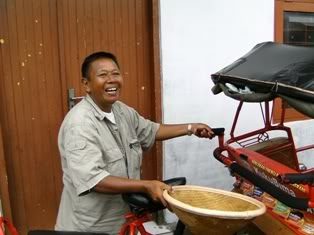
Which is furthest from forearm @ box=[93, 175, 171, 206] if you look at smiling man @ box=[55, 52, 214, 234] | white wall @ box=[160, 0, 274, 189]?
white wall @ box=[160, 0, 274, 189]

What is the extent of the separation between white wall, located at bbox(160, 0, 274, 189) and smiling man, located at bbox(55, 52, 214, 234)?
137cm

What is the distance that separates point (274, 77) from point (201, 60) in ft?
5.88

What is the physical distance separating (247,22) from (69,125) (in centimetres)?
269

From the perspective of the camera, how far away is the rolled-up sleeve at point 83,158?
1.95m

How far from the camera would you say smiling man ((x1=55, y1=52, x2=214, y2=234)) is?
77.0 inches

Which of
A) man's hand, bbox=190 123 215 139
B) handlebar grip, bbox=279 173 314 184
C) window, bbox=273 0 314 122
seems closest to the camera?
handlebar grip, bbox=279 173 314 184

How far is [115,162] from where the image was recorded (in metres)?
2.21

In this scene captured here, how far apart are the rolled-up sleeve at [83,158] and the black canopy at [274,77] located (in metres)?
0.94

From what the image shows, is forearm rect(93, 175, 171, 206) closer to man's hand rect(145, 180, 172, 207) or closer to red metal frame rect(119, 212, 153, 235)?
man's hand rect(145, 180, 172, 207)

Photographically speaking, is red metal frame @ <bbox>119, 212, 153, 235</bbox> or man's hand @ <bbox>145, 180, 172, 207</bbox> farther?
red metal frame @ <bbox>119, 212, 153, 235</bbox>

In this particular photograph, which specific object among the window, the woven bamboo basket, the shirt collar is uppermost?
the window

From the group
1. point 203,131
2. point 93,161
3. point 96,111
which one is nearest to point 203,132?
point 203,131

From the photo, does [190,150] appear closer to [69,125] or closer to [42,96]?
[42,96]

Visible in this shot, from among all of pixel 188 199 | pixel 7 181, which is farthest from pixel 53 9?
pixel 188 199
